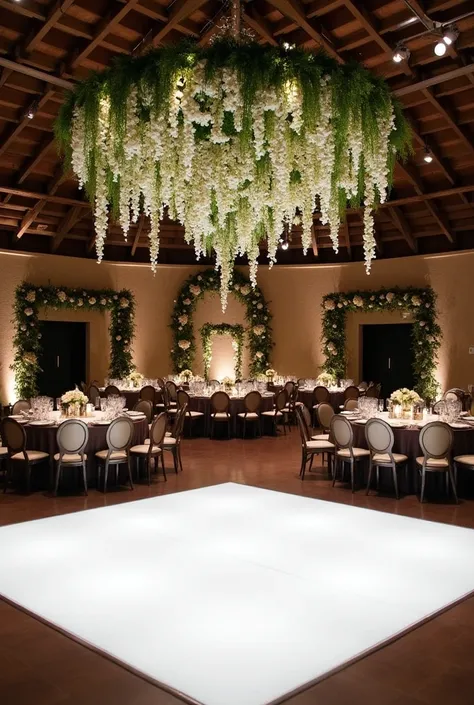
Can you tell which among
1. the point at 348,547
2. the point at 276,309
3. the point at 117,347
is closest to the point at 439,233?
the point at 276,309

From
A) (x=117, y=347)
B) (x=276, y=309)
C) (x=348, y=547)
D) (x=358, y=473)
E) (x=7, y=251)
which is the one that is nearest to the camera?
(x=348, y=547)

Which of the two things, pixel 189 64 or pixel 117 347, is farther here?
pixel 117 347

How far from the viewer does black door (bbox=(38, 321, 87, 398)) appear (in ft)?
49.0

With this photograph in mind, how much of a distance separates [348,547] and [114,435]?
327cm

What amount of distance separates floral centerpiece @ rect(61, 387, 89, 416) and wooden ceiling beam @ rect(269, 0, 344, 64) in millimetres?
5266

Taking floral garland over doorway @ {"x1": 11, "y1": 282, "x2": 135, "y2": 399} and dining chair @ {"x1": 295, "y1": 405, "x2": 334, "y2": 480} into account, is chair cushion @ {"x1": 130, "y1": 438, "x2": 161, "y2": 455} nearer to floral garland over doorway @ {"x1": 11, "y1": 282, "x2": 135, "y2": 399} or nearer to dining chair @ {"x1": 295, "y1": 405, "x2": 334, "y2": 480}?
dining chair @ {"x1": 295, "y1": 405, "x2": 334, "y2": 480}

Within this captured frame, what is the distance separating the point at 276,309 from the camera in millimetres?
16234

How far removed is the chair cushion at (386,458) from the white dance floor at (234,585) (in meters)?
0.94

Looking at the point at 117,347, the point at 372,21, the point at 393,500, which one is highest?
the point at 372,21

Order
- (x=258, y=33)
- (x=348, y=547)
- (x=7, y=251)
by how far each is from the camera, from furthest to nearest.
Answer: (x=7, y=251) < (x=258, y=33) < (x=348, y=547)

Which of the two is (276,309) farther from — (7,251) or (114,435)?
(114,435)

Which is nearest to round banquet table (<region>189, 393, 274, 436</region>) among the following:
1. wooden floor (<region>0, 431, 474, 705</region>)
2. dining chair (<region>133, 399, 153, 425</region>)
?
dining chair (<region>133, 399, 153, 425</region>)

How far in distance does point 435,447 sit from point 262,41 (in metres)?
Answer: 6.51

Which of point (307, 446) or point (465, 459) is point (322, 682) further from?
point (307, 446)
